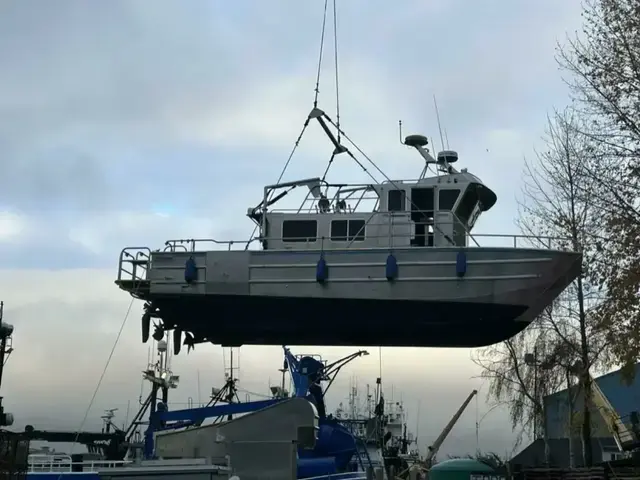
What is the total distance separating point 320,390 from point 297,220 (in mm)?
4364

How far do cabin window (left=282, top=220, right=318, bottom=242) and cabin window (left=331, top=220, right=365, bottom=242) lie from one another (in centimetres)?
50

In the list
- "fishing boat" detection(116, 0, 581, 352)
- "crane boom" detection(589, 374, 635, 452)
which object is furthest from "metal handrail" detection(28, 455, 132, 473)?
"crane boom" detection(589, 374, 635, 452)

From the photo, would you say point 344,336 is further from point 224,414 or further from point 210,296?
point 224,414

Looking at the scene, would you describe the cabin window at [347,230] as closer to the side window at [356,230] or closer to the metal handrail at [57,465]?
the side window at [356,230]

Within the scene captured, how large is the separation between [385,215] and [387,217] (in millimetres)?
72

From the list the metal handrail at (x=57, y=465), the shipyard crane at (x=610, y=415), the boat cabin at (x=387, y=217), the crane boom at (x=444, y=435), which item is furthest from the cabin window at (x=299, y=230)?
the crane boom at (x=444, y=435)

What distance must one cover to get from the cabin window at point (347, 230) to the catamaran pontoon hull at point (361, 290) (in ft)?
3.71

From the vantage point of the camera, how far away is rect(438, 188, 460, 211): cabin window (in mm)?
19594

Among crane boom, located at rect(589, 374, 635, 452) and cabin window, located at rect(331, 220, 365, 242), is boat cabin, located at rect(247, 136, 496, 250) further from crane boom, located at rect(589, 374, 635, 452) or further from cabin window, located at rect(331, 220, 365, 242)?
crane boom, located at rect(589, 374, 635, 452)

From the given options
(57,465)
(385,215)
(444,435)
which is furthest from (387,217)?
(444,435)

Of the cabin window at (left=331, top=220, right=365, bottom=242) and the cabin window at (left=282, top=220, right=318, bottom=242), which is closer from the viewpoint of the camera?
the cabin window at (left=331, top=220, right=365, bottom=242)

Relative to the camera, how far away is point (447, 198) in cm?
1964

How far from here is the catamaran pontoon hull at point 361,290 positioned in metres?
17.6

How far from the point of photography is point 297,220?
20047 mm
